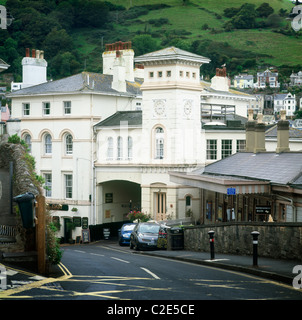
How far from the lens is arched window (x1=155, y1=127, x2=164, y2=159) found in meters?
49.1

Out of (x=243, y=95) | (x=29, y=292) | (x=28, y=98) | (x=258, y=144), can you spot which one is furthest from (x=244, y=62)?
(x=29, y=292)

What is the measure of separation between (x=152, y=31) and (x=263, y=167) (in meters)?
113

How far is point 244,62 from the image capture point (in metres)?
165

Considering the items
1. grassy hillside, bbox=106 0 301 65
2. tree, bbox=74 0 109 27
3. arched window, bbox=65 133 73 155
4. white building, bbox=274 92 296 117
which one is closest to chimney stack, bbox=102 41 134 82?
arched window, bbox=65 133 73 155

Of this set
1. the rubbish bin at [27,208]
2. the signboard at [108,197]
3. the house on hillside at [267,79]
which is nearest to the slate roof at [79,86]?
the signboard at [108,197]

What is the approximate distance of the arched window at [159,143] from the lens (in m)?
49.1

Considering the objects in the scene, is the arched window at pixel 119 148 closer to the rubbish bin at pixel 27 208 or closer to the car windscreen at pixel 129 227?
the car windscreen at pixel 129 227

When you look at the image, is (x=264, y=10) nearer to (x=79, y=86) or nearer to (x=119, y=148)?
(x=79, y=86)

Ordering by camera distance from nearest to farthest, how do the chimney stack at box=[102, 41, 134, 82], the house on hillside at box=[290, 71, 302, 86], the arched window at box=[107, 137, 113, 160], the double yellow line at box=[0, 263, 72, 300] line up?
the double yellow line at box=[0, 263, 72, 300]
the arched window at box=[107, 137, 113, 160]
the chimney stack at box=[102, 41, 134, 82]
the house on hillside at box=[290, 71, 302, 86]

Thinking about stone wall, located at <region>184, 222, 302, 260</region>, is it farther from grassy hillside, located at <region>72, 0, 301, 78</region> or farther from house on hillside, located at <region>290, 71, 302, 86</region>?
house on hillside, located at <region>290, 71, 302, 86</region>

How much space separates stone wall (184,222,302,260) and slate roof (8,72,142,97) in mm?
25403
